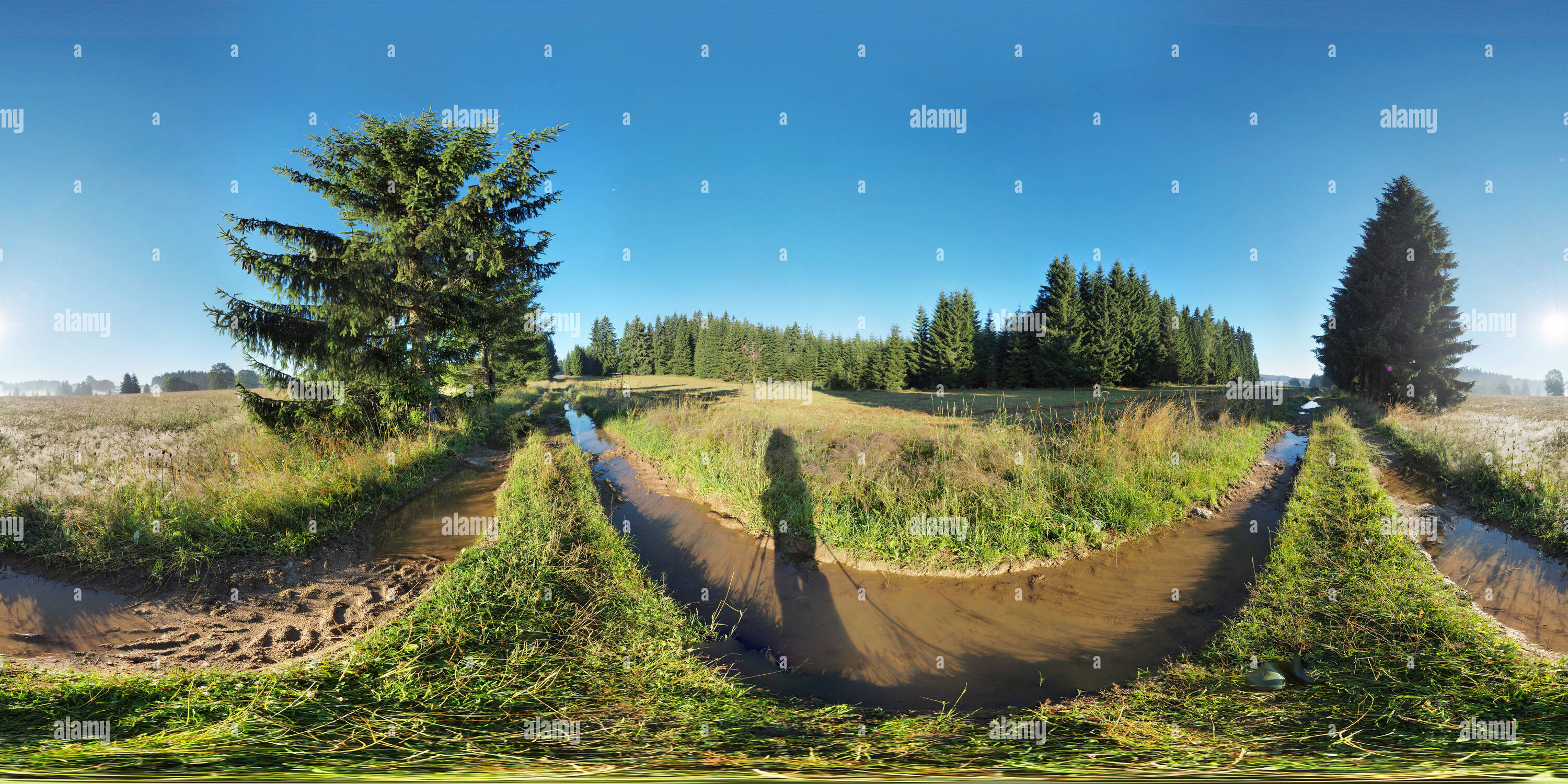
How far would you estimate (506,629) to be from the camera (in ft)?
10.9

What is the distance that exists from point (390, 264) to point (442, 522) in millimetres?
7156

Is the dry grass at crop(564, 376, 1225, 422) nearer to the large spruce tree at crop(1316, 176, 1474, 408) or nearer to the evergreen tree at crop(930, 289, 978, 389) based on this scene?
the evergreen tree at crop(930, 289, 978, 389)

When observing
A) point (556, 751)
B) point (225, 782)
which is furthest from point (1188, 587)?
point (225, 782)

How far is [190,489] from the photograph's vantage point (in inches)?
214

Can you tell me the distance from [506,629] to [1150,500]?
24.3ft

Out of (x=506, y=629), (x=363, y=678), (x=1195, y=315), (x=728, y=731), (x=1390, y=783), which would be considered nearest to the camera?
(x=1390, y=783)

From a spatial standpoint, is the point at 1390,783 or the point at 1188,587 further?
the point at 1188,587

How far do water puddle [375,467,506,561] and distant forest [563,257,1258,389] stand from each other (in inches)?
904

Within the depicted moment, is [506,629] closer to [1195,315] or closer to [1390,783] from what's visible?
[1390,783]

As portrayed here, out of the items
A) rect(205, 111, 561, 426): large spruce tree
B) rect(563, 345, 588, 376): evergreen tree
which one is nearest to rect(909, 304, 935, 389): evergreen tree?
rect(205, 111, 561, 426): large spruce tree

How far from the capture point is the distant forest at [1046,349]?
3525cm

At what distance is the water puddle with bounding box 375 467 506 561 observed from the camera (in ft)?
17.3

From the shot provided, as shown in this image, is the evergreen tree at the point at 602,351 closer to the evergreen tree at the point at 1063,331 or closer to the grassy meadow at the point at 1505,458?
the evergreen tree at the point at 1063,331

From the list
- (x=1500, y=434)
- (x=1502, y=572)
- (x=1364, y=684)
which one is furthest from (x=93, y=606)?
(x=1500, y=434)
